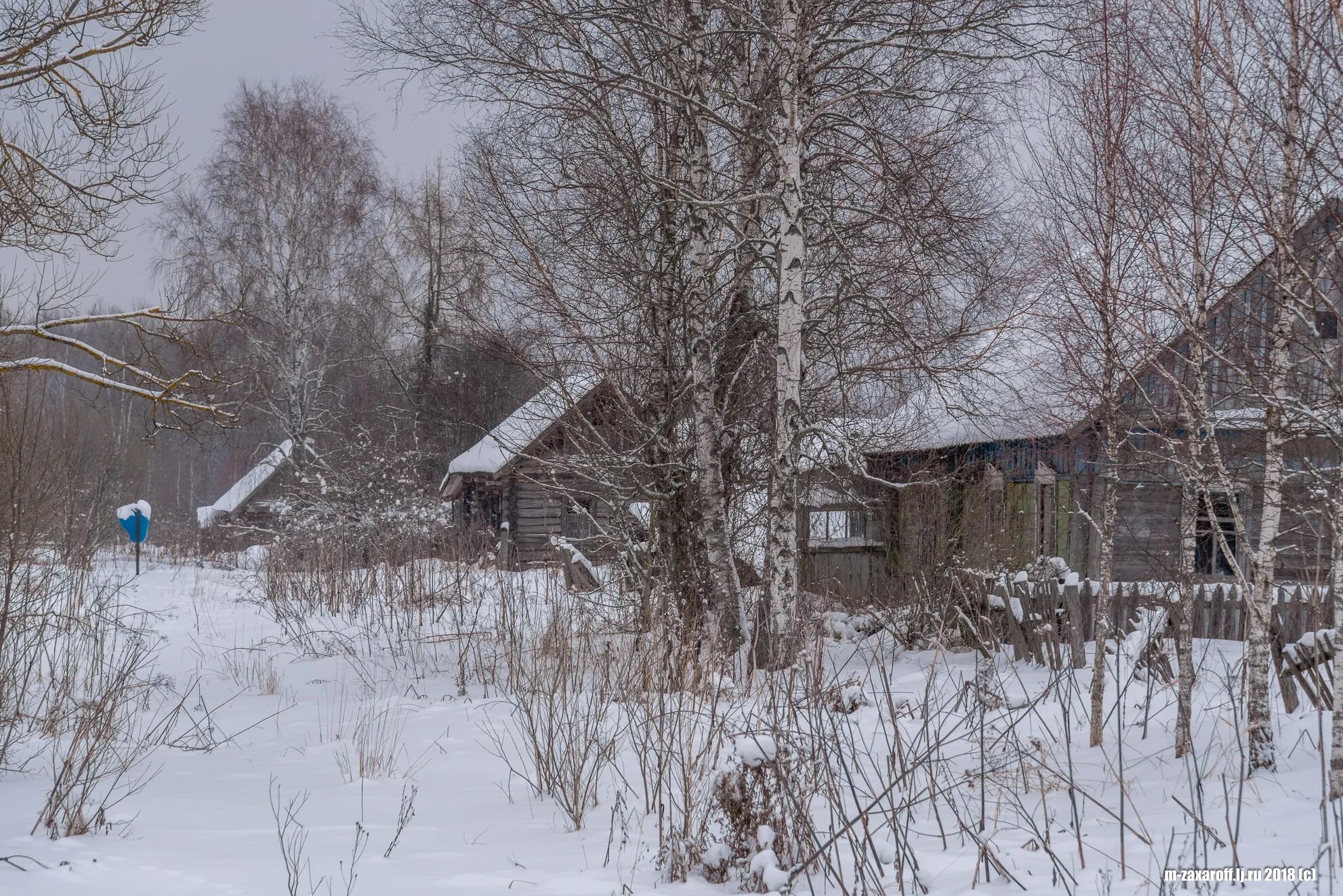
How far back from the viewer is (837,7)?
311 inches

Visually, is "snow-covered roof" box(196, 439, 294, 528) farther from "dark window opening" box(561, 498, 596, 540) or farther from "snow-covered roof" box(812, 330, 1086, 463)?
"snow-covered roof" box(812, 330, 1086, 463)

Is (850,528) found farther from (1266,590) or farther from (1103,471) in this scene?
(1266,590)

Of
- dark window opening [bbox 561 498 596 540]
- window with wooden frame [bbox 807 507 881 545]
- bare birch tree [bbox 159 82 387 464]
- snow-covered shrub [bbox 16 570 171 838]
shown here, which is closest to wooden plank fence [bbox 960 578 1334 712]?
window with wooden frame [bbox 807 507 881 545]

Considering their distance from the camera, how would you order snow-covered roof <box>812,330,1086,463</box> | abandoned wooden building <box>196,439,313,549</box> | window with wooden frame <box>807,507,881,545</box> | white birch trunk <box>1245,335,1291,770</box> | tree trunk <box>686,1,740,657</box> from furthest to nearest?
1. abandoned wooden building <box>196,439,313,549</box>
2. window with wooden frame <box>807,507,881,545</box>
3. tree trunk <box>686,1,740,657</box>
4. snow-covered roof <box>812,330,1086,463</box>
5. white birch trunk <box>1245,335,1291,770</box>

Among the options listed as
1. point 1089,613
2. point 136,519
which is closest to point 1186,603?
point 1089,613

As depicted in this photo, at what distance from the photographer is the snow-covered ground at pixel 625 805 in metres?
3.66

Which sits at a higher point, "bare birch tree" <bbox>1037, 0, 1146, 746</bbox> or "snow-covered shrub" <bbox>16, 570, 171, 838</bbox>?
"bare birch tree" <bbox>1037, 0, 1146, 746</bbox>

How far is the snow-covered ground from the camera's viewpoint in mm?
3656

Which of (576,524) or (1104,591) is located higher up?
(576,524)

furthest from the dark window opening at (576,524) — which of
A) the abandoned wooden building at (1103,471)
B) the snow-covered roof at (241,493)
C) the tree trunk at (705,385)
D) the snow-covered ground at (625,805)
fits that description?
the snow-covered ground at (625,805)

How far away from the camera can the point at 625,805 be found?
4.78 m

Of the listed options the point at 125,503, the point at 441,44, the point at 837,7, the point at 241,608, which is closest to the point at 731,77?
the point at 837,7

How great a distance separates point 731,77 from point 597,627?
4621mm

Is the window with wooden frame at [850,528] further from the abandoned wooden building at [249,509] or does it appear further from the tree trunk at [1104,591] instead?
the abandoned wooden building at [249,509]
